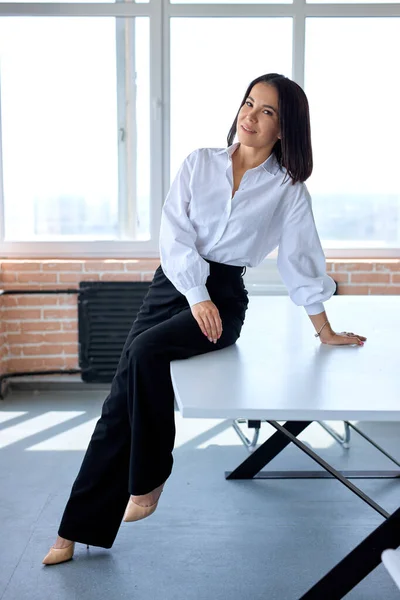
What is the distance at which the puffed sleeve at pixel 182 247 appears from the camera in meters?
2.12

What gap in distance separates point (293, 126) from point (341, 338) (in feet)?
2.19

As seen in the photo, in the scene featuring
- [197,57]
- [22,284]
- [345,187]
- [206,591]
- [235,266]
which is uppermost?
[197,57]

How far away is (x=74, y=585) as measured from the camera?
2207mm

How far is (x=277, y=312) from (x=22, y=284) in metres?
2.03

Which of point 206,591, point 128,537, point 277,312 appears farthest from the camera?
point 277,312

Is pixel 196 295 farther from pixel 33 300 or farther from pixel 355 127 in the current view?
pixel 355 127

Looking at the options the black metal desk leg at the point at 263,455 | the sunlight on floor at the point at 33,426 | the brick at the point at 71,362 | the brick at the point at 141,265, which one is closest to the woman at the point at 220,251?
the black metal desk leg at the point at 263,455

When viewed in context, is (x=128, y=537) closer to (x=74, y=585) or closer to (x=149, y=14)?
(x=74, y=585)

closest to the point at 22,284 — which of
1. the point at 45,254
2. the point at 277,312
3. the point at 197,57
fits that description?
the point at 45,254

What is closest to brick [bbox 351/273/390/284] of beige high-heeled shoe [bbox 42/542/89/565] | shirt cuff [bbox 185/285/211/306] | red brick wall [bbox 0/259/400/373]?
red brick wall [bbox 0/259/400/373]

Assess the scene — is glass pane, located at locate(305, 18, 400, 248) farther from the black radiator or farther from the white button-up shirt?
the white button-up shirt

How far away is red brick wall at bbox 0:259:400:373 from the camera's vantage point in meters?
4.30

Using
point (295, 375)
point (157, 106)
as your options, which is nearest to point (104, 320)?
point (157, 106)

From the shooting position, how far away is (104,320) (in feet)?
14.3
